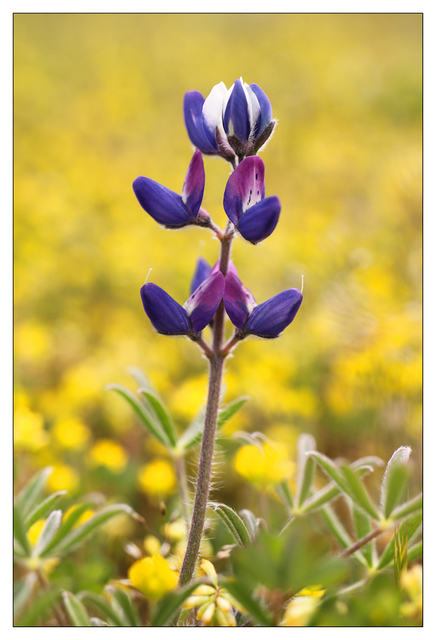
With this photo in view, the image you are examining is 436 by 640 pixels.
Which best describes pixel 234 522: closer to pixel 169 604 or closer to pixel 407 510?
pixel 169 604

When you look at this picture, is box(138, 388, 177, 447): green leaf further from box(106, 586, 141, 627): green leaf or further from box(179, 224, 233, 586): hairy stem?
box(106, 586, 141, 627): green leaf

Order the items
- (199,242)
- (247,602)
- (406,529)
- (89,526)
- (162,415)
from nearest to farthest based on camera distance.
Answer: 1. (247,602)
2. (406,529)
3. (89,526)
4. (162,415)
5. (199,242)

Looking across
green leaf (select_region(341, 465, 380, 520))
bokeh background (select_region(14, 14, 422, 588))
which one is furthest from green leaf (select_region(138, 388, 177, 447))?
green leaf (select_region(341, 465, 380, 520))

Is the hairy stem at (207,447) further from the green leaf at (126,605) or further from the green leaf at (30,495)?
the green leaf at (30,495)

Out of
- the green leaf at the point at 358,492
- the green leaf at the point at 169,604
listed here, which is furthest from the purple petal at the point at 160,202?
the green leaf at the point at 169,604

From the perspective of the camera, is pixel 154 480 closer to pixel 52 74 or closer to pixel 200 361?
pixel 200 361

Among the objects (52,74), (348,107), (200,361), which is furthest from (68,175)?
(348,107)

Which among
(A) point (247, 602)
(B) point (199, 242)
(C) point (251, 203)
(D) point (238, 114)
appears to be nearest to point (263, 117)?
(D) point (238, 114)
